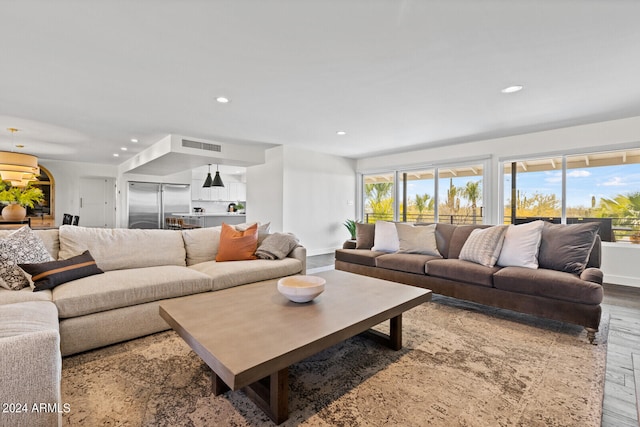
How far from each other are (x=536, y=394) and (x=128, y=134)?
6.15 metres

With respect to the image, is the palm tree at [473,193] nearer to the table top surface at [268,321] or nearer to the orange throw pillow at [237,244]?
the table top surface at [268,321]

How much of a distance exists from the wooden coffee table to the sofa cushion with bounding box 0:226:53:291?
124 cm

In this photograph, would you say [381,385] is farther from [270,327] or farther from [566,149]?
[566,149]

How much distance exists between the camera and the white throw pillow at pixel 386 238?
400cm

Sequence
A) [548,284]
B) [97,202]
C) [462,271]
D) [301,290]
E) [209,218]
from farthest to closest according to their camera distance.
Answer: [97,202] → [209,218] → [462,271] → [548,284] → [301,290]

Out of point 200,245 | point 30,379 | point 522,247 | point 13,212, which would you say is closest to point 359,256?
point 522,247

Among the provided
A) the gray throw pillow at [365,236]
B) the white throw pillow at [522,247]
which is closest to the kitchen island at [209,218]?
the gray throw pillow at [365,236]

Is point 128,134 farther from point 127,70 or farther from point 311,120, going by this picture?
point 311,120

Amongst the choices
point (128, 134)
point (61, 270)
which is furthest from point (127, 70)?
point (128, 134)

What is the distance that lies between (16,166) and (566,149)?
856cm

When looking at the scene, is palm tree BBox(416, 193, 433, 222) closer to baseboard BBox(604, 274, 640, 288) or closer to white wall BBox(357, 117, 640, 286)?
white wall BBox(357, 117, 640, 286)

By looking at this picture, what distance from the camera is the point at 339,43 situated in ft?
7.48

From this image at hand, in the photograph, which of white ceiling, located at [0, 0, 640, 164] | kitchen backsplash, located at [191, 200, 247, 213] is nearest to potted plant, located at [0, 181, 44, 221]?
white ceiling, located at [0, 0, 640, 164]

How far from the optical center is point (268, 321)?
1641 mm
